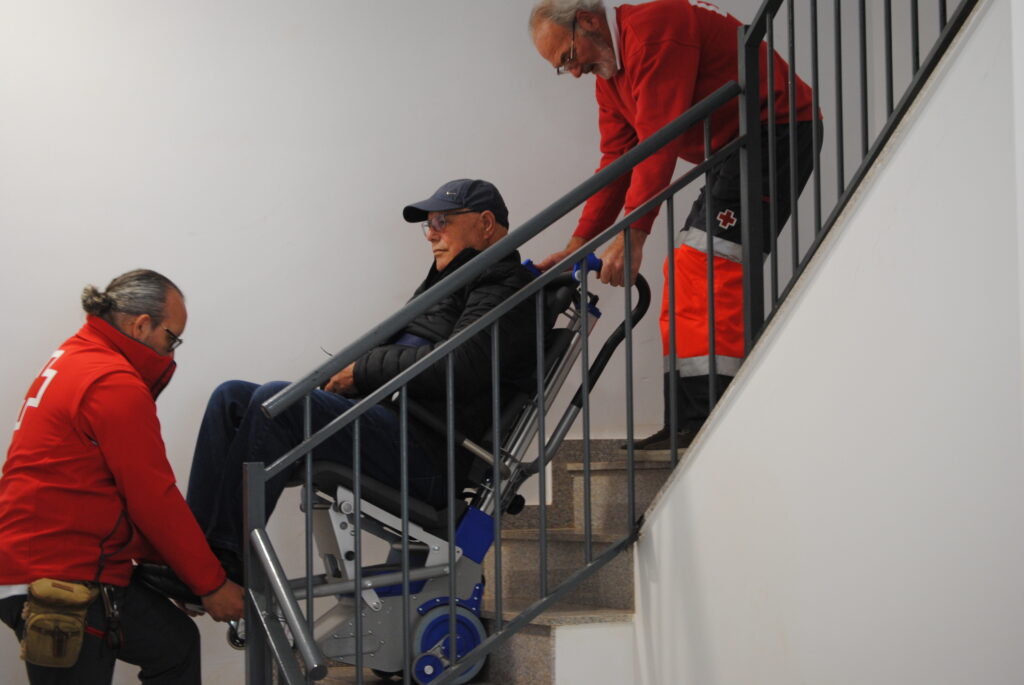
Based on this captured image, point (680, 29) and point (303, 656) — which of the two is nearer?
point (303, 656)

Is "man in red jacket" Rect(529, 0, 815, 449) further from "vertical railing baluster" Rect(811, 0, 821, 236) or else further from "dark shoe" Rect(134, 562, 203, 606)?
"dark shoe" Rect(134, 562, 203, 606)

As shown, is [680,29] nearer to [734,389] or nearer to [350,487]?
[734,389]

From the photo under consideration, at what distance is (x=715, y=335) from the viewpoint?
8.01 ft

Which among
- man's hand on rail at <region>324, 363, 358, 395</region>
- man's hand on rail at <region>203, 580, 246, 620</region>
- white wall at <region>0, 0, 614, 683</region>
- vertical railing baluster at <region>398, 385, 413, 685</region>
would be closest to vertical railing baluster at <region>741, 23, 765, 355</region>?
vertical railing baluster at <region>398, 385, 413, 685</region>

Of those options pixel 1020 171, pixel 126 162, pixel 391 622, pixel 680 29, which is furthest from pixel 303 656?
pixel 126 162

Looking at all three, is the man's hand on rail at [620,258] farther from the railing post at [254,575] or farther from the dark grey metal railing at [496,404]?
the railing post at [254,575]

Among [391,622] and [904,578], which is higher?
[904,578]

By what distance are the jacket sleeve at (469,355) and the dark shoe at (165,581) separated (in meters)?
0.61

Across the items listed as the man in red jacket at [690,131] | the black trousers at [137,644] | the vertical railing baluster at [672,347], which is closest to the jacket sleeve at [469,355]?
the man in red jacket at [690,131]

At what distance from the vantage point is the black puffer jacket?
2471 millimetres

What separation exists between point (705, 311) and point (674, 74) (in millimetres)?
594

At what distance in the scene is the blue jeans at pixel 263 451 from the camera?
2.30 m

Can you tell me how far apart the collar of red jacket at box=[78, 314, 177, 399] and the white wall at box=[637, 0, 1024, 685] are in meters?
1.26

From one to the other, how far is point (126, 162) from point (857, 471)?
247cm
